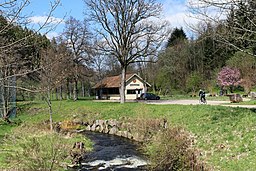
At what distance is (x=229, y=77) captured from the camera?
43.9m

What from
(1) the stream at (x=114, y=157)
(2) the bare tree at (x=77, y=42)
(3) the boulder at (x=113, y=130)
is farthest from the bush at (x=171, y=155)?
(2) the bare tree at (x=77, y=42)

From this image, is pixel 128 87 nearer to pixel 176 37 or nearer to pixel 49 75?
pixel 176 37

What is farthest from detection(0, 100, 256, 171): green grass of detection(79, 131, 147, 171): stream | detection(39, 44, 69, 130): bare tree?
detection(39, 44, 69, 130): bare tree

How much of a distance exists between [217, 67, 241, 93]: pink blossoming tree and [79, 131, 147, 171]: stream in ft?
95.4

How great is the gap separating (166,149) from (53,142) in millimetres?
4292

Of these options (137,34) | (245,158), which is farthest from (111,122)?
(245,158)

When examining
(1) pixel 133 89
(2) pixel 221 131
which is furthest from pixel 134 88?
(2) pixel 221 131

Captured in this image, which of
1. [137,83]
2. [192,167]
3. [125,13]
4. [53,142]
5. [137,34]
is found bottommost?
[192,167]

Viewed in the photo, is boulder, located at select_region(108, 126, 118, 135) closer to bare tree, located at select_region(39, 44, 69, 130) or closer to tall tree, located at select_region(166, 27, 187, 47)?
bare tree, located at select_region(39, 44, 69, 130)

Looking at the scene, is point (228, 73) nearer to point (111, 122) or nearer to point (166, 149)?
point (111, 122)

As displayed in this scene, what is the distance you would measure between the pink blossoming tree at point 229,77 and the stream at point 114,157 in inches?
1145

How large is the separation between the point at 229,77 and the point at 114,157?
33654 mm

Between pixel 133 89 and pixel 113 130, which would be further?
pixel 133 89

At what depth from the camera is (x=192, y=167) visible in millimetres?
10938
